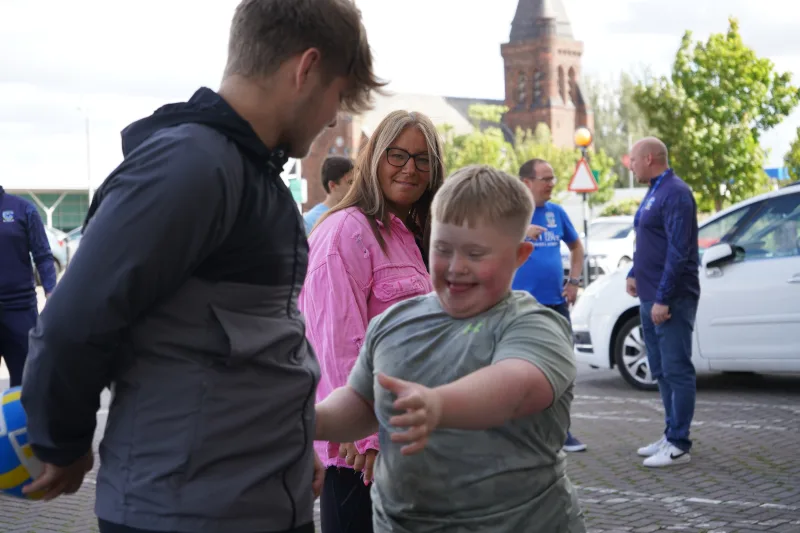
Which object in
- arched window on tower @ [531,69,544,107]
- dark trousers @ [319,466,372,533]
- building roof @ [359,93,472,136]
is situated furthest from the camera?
arched window on tower @ [531,69,544,107]

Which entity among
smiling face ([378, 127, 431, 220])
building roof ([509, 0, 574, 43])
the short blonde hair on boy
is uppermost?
building roof ([509, 0, 574, 43])

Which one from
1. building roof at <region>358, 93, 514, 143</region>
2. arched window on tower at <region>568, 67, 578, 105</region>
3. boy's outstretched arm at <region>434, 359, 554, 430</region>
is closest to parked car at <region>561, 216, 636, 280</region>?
boy's outstretched arm at <region>434, 359, 554, 430</region>

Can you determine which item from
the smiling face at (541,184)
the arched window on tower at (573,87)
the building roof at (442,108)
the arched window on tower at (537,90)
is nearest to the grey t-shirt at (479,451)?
the smiling face at (541,184)

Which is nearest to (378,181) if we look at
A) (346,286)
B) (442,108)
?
(346,286)

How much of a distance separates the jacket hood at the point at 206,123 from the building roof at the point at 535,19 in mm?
113240

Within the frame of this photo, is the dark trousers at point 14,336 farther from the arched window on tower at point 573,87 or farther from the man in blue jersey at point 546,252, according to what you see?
the arched window on tower at point 573,87

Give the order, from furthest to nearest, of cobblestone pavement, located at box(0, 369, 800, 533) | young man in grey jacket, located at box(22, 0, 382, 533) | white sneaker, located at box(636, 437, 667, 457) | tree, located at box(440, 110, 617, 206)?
tree, located at box(440, 110, 617, 206)
white sneaker, located at box(636, 437, 667, 457)
cobblestone pavement, located at box(0, 369, 800, 533)
young man in grey jacket, located at box(22, 0, 382, 533)

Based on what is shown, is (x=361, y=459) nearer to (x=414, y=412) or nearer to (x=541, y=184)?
(x=414, y=412)

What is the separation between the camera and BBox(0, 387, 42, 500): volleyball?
228cm

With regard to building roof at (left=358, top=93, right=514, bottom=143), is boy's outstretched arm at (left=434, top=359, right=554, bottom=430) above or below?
below

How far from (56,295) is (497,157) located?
251ft

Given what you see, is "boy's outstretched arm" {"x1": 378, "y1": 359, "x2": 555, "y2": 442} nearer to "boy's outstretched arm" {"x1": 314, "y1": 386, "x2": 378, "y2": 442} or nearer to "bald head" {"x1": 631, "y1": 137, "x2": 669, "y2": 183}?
"boy's outstretched arm" {"x1": 314, "y1": 386, "x2": 378, "y2": 442}

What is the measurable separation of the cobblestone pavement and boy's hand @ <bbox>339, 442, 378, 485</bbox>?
3000 millimetres

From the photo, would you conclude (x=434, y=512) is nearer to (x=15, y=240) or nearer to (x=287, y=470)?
(x=287, y=470)
